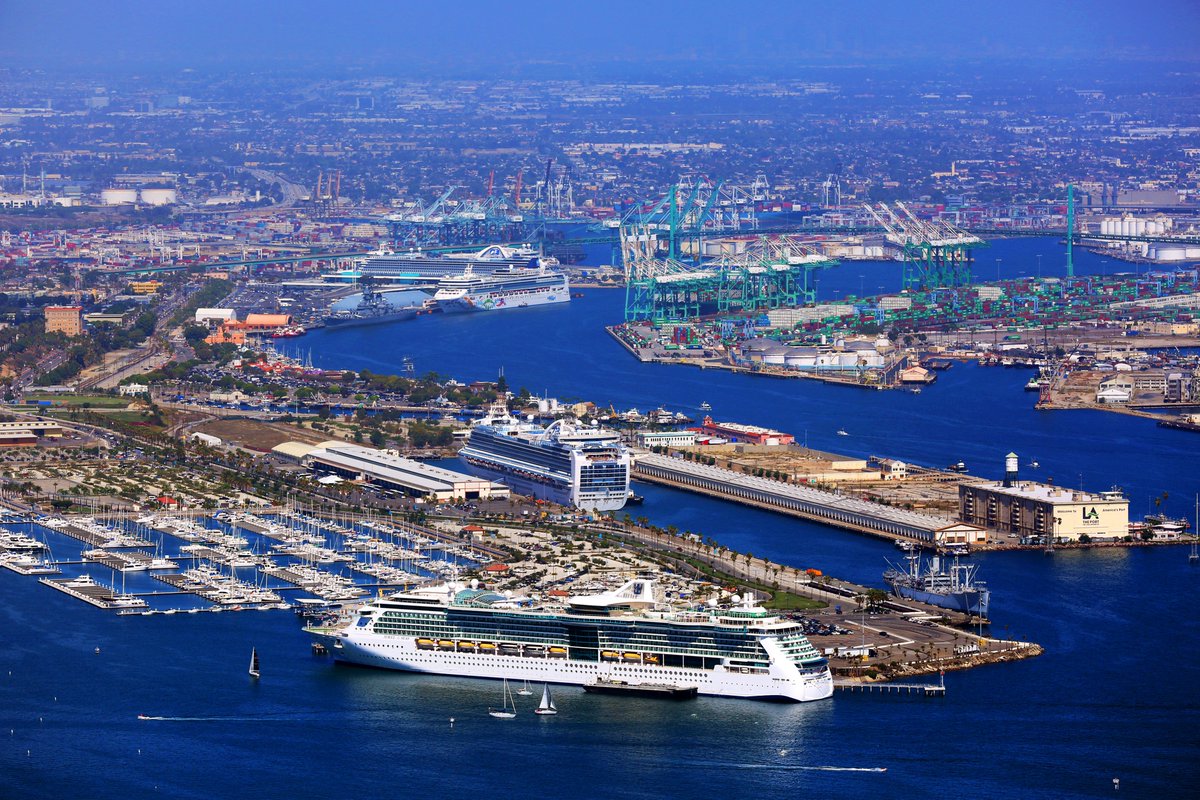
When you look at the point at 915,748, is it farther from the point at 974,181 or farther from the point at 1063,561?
the point at 974,181

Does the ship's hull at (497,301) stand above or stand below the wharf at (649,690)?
above

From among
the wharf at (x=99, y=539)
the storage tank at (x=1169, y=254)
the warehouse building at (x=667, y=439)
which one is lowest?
the wharf at (x=99, y=539)

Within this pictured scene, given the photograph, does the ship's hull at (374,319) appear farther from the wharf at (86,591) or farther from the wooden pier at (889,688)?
the wooden pier at (889,688)

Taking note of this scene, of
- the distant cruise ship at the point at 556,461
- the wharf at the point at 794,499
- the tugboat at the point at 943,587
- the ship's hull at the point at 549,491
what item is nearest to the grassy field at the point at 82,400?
the distant cruise ship at the point at 556,461

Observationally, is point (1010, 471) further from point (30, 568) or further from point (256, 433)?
point (256, 433)

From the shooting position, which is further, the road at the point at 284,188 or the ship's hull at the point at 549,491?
the road at the point at 284,188

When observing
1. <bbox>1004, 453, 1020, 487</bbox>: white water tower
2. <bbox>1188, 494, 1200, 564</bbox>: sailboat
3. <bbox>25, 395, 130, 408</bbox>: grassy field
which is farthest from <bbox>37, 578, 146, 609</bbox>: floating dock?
<bbox>25, 395, 130, 408</bbox>: grassy field

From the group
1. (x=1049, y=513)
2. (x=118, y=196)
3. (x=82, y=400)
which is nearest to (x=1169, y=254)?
(x=82, y=400)
